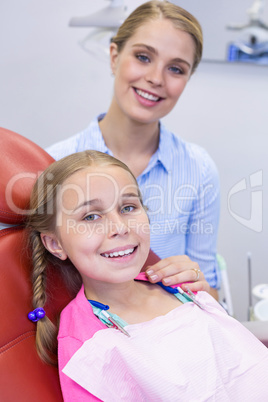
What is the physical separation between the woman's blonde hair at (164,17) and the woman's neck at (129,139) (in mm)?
214

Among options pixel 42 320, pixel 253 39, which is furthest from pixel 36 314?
pixel 253 39

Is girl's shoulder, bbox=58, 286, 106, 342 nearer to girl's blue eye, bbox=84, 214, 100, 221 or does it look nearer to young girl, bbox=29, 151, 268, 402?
young girl, bbox=29, 151, 268, 402

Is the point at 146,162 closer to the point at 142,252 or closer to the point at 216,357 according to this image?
the point at 142,252

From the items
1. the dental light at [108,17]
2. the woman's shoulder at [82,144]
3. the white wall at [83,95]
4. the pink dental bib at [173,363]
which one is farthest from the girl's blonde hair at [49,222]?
the white wall at [83,95]

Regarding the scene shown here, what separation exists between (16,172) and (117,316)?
37cm

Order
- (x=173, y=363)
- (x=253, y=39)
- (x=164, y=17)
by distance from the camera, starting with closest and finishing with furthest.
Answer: (x=173, y=363)
(x=164, y=17)
(x=253, y=39)

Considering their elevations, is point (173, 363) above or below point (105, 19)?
below

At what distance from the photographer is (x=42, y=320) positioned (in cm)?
100

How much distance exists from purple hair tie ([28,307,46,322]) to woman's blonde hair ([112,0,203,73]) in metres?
0.83

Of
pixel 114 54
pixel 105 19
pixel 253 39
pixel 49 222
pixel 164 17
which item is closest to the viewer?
pixel 49 222

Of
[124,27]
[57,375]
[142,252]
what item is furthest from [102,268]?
[124,27]

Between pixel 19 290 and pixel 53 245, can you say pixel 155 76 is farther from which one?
pixel 19 290

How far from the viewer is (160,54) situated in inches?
55.3

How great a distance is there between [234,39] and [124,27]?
3.24ft
